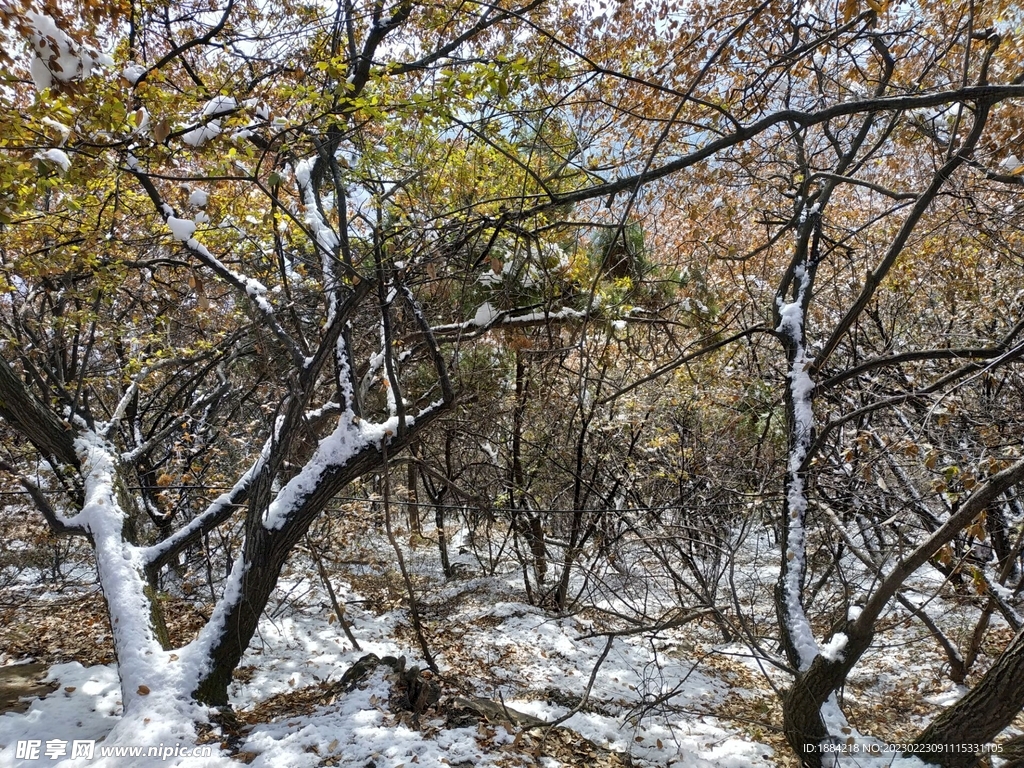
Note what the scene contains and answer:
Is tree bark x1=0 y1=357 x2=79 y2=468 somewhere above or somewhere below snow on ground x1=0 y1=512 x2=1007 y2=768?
above

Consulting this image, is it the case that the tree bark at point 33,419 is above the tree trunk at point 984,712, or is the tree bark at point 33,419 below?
above

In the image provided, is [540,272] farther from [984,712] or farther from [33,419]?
[33,419]

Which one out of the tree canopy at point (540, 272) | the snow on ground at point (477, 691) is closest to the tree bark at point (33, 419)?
the tree canopy at point (540, 272)

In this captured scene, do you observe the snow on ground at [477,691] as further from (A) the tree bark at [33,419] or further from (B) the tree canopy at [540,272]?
(A) the tree bark at [33,419]

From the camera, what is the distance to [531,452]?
7.68 m

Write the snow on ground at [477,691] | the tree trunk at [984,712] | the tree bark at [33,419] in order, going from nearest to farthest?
the tree trunk at [984,712] < the snow on ground at [477,691] < the tree bark at [33,419]

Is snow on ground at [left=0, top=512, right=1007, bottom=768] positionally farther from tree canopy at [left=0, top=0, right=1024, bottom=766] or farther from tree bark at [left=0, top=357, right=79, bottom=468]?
tree bark at [left=0, top=357, right=79, bottom=468]

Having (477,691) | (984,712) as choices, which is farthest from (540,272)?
(477,691)

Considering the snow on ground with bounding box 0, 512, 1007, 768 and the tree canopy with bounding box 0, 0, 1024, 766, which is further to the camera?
the snow on ground with bounding box 0, 512, 1007, 768

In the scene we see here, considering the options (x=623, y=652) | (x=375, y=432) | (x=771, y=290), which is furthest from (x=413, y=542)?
(x=771, y=290)

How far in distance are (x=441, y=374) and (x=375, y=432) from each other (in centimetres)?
72

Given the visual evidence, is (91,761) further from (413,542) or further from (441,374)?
(413,542)

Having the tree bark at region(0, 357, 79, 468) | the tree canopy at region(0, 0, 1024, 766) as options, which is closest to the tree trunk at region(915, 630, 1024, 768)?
the tree canopy at region(0, 0, 1024, 766)

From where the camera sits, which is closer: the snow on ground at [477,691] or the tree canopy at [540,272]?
the tree canopy at [540,272]
